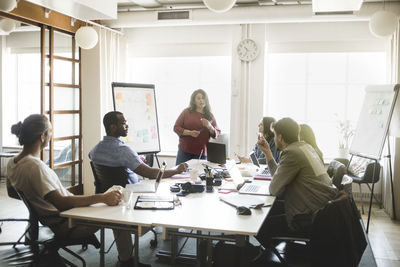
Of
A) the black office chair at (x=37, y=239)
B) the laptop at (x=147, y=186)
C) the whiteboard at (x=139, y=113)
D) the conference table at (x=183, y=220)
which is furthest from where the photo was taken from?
the whiteboard at (x=139, y=113)

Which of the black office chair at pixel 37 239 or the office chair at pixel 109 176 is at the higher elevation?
the office chair at pixel 109 176

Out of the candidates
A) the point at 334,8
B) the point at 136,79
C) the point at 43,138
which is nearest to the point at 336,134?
the point at 334,8

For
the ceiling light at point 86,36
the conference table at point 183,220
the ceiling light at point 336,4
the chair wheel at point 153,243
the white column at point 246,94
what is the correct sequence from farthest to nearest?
the white column at point 246,94 < the ceiling light at point 86,36 < the ceiling light at point 336,4 < the chair wheel at point 153,243 < the conference table at point 183,220

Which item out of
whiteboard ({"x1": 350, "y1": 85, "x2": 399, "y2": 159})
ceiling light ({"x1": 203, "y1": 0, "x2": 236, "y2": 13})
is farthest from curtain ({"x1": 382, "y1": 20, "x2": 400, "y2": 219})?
ceiling light ({"x1": 203, "y1": 0, "x2": 236, "y2": 13})

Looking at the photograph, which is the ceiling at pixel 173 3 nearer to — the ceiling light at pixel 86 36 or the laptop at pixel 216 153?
the ceiling light at pixel 86 36

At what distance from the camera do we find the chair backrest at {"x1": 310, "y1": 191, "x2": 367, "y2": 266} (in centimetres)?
221

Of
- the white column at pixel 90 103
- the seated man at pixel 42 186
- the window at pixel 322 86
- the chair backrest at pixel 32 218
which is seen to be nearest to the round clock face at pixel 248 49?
the window at pixel 322 86

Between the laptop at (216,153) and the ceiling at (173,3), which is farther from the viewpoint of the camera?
the ceiling at (173,3)

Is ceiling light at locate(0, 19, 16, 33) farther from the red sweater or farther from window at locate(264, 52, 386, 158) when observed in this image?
window at locate(264, 52, 386, 158)

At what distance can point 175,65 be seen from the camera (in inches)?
254

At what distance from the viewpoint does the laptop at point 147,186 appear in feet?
9.61

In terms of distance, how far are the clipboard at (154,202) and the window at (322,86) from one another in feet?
11.8

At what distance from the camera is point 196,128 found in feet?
15.9

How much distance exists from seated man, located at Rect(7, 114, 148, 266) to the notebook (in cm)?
105
